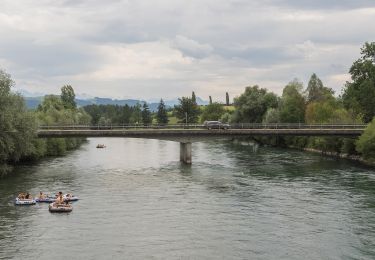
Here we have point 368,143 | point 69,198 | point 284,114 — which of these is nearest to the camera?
point 69,198

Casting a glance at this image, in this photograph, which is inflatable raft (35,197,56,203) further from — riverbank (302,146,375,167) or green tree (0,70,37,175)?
riverbank (302,146,375,167)

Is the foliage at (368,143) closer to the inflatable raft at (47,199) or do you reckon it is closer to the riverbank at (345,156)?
the riverbank at (345,156)

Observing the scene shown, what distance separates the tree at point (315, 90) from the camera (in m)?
157

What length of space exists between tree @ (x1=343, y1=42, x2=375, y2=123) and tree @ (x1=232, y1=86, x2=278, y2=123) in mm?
44835

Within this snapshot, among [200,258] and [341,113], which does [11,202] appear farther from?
[341,113]

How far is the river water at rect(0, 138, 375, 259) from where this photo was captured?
128ft

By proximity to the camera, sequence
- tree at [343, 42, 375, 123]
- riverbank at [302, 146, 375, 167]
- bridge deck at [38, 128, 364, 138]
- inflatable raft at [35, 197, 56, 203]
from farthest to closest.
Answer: tree at [343, 42, 375, 123]
riverbank at [302, 146, 375, 167]
bridge deck at [38, 128, 364, 138]
inflatable raft at [35, 197, 56, 203]

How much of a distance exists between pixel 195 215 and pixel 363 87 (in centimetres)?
7599

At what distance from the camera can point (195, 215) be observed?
5000 cm

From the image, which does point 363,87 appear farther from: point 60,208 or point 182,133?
point 60,208

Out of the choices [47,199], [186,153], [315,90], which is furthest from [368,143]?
[315,90]

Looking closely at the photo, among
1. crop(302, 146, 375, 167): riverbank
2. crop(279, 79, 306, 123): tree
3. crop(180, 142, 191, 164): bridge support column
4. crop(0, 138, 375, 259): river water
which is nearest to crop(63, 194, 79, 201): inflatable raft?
crop(0, 138, 375, 259): river water

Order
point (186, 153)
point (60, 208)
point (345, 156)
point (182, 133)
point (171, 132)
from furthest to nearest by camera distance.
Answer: point (345, 156), point (186, 153), point (182, 133), point (171, 132), point (60, 208)

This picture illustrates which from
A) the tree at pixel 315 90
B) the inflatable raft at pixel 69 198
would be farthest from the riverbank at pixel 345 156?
the inflatable raft at pixel 69 198
